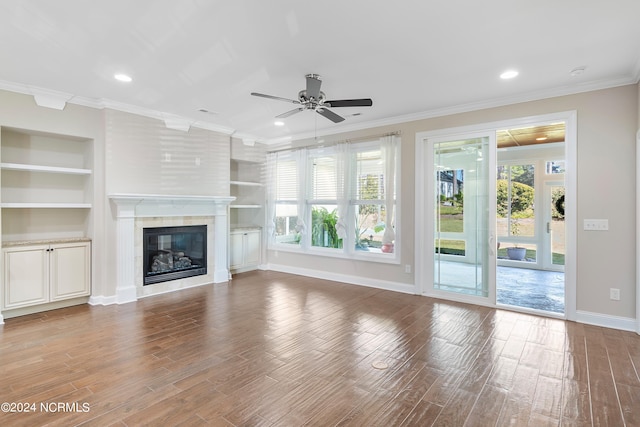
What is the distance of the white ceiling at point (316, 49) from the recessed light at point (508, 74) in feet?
0.29

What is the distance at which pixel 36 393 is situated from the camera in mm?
2297

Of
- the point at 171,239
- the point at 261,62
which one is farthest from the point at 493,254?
the point at 171,239

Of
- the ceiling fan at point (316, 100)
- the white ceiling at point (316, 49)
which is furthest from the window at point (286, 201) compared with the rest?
the ceiling fan at point (316, 100)

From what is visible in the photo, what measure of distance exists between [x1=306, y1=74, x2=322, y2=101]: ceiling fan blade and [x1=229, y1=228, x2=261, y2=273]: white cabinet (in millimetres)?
3629

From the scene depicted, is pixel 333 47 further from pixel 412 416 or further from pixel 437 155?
pixel 412 416

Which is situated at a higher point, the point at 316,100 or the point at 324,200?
the point at 316,100

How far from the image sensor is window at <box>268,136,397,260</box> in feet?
17.5

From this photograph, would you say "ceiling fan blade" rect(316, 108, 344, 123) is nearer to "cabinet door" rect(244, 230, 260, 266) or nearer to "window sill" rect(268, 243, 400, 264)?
Answer: "window sill" rect(268, 243, 400, 264)

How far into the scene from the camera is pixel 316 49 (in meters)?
2.94

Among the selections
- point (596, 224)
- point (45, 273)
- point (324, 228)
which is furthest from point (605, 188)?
point (45, 273)

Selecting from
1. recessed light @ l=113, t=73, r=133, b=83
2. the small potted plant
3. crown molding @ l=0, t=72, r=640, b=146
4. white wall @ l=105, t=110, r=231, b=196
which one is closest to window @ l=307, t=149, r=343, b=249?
crown molding @ l=0, t=72, r=640, b=146

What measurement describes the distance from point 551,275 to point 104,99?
27.1ft

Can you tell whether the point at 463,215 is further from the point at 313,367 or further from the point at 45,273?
the point at 45,273

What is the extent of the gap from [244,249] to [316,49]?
445 centimetres
